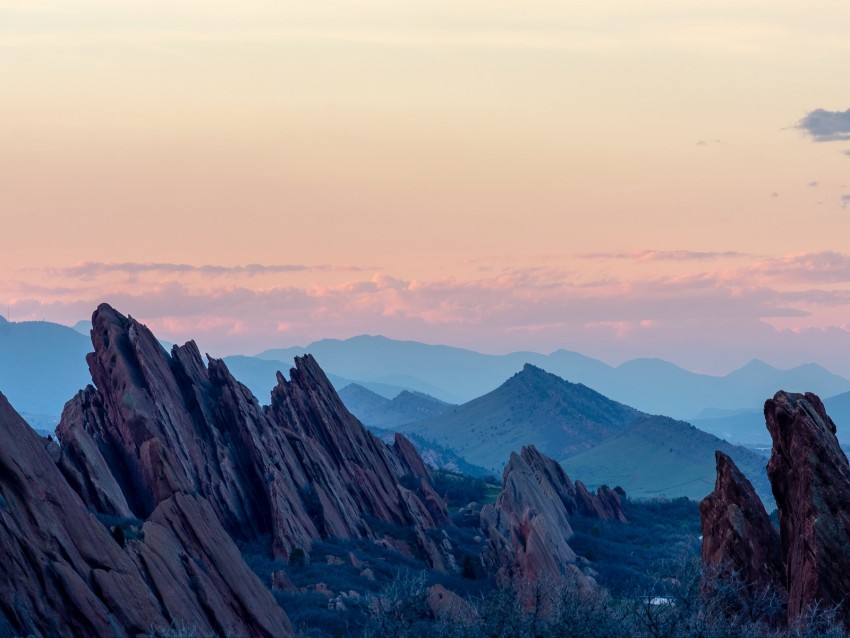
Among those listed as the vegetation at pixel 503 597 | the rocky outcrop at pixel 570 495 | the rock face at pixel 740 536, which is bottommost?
the rocky outcrop at pixel 570 495

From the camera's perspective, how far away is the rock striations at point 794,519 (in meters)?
59.5

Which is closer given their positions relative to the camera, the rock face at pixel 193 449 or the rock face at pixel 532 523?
the rock face at pixel 193 449

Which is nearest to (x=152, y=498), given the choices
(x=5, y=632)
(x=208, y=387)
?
(x=208, y=387)

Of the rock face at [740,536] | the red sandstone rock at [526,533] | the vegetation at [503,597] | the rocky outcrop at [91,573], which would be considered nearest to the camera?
the vegetation at [503,597]

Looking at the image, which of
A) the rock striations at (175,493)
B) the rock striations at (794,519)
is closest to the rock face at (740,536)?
the rock striations at (794,519)

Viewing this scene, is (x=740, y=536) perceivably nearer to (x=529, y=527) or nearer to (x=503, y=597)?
(x=503, y=597)

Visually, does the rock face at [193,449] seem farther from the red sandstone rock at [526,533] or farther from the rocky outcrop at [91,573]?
the rocky outcrop at [91,573]

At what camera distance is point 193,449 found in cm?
12069

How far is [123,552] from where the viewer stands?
6538cm

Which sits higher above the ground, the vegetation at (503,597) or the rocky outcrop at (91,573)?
the rocky outcrop at (91,573)

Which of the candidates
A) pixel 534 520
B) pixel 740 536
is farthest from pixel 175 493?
pixel 534 520

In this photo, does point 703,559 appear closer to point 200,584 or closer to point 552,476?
point 200,584

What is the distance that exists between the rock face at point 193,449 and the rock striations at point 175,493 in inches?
5.9

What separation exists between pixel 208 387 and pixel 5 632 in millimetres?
75191
